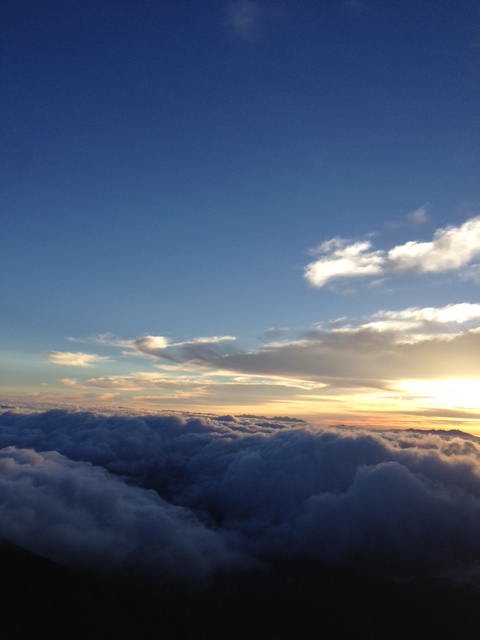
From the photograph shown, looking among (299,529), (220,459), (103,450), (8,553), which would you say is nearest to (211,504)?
(220,459)

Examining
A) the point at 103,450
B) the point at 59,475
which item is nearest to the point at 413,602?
the point at 59,475

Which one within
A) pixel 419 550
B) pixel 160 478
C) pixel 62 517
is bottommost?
pixel 160 478

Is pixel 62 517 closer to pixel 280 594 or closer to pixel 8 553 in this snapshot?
pixel 8 553

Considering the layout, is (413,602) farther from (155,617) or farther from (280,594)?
(155,617)

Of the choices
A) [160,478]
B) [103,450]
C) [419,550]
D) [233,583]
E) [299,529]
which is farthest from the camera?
[103,450]

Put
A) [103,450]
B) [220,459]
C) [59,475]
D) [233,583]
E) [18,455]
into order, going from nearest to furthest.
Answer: [233,583] < [59,475] < [18,455] < [220,459] < [103,450]

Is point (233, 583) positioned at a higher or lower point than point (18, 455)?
lower

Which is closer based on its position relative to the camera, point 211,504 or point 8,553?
point 8,553
